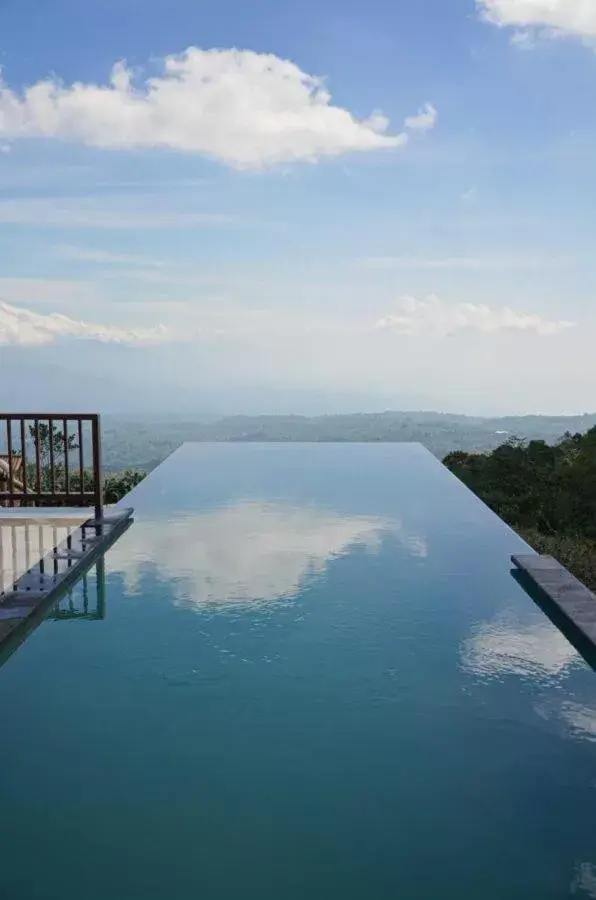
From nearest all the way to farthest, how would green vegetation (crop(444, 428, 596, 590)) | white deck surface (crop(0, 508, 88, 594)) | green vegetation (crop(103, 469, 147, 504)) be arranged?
white deck surface (crop(0, 508, 88, 594)) < green vegetation (crop(444, 428, 596, 590)) < green vegetation (crop(103, 469, 147, 504))

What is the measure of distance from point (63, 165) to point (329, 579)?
71.2 feet

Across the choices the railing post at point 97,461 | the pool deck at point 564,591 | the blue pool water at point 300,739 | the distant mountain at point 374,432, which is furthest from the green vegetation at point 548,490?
the railing post at point 97,461

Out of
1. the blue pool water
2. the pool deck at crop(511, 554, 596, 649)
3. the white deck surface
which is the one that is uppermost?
the white deck surface

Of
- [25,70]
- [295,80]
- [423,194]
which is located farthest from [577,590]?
[423,194]

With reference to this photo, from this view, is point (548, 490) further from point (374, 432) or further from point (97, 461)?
point (97, 461)

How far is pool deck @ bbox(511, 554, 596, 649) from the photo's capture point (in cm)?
345

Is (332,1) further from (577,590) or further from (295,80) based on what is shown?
(577,590)

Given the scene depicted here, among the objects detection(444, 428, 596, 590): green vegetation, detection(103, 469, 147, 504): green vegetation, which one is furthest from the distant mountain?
detection(444, 428, 596, 590): green vegetation

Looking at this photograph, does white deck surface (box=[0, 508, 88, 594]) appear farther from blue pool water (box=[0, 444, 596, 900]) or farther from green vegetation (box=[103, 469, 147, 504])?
green vegetation (box=[103, 469, 147, 504])

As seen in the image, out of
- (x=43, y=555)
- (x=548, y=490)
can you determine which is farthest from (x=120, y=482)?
(x=43, y=555)

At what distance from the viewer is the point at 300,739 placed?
2.48 metres

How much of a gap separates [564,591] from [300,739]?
6.11 feet

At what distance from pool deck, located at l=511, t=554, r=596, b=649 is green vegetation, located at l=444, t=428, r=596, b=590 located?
2008mm

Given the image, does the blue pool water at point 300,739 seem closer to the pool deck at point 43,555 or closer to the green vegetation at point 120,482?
the pool deck at point 43,555
